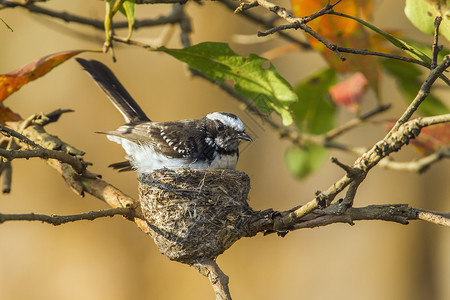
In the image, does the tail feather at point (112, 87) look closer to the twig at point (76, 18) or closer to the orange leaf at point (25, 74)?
the twig at point (76, 18)

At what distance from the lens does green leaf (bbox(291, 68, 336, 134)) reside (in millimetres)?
5215

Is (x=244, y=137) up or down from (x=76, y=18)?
down

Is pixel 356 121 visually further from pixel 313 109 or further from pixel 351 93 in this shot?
pixel 313 109

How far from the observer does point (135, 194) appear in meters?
7.99

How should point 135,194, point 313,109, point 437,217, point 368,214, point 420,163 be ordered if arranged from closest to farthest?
1. point 437,217
2. point 368,214
3. point 420,163
4. point 313,109
5. point 135,194

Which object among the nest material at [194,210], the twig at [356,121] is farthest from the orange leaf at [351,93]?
the nest material at [194,210]

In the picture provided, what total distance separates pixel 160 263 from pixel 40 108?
326 cm

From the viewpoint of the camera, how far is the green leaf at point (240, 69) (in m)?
3.50

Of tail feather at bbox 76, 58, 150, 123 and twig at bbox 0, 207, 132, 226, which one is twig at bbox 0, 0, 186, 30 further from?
twig at bbox 0, 207, 132, 226

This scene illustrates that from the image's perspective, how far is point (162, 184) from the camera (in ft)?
11.6

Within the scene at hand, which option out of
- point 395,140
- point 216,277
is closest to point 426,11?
point 395,140

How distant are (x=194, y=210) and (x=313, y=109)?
7.96 ft

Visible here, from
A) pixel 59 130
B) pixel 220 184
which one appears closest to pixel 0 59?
pixel 59 130

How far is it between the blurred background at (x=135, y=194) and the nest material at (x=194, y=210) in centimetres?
428
